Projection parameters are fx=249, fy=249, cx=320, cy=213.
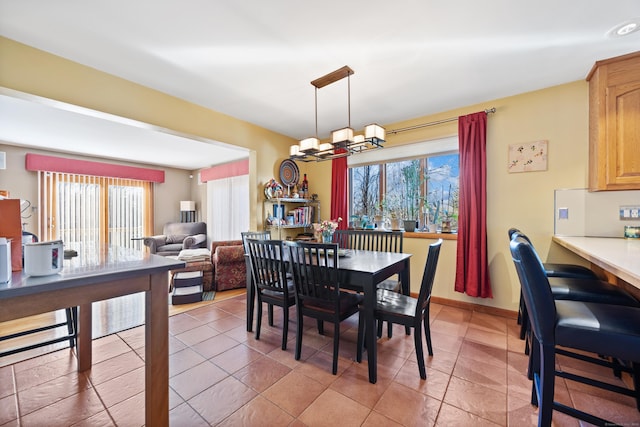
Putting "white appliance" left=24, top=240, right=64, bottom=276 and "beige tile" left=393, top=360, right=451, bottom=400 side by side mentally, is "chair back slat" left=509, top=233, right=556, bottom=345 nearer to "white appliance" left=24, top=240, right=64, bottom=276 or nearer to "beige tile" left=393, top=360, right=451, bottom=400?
"beige tile" left=393, top=360, right=451, bottom=400

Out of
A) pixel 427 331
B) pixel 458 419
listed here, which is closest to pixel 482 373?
pixel 427 331

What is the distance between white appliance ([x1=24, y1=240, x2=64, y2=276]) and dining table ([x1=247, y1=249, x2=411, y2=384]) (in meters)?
1.49

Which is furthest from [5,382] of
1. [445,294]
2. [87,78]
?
[445,294]

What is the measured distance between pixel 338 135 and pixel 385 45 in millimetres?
758

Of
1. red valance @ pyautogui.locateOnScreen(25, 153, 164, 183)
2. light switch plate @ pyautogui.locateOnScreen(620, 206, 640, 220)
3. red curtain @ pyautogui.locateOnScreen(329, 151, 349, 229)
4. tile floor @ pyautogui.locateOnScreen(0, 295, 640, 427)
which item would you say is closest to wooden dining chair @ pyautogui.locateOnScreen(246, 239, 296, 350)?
tile floor @ pyautogui.locateOnScreen(0, 295, 640, 427)

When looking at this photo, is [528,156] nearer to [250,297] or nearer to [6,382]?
[250,297]

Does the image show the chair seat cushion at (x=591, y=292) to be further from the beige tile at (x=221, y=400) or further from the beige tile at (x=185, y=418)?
the beige tile at (x=185, y=418)

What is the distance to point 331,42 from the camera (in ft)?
6.23

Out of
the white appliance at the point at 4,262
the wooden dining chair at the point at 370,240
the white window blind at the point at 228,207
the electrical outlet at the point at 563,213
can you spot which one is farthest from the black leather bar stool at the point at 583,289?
the white window blind at the point at 228,207

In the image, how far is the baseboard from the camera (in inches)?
108

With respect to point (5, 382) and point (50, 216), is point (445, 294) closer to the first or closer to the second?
point (5, 382)

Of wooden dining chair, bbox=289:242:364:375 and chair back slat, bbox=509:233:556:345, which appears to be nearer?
chair back slat, bbox=509:233:556:345

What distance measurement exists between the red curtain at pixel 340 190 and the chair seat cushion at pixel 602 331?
9.33 ft

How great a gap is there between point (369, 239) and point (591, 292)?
180 cm
